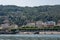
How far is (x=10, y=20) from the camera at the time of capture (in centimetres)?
12794

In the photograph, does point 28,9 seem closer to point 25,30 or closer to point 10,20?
point 10,20

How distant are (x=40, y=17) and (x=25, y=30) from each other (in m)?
38.3

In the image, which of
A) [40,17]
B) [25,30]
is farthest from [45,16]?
[25,30]

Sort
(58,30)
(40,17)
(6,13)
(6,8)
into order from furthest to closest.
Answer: (6,8), (6,13), (40,17), (58,30)

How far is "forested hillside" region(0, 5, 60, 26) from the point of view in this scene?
128 metres

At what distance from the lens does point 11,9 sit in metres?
158

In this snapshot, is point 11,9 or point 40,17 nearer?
point 40,17

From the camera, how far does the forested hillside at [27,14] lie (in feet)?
420

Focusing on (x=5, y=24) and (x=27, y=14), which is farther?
(x=27, y=14)

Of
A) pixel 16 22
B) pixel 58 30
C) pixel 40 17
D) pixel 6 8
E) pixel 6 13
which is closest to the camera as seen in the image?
pixel 58 30

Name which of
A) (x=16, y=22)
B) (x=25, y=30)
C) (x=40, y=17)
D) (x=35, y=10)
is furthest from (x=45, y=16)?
(x=25, y=30)

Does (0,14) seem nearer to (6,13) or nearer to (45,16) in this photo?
(6,13)

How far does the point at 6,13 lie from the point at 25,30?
47743 millimetres

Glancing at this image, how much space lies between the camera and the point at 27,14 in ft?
473
